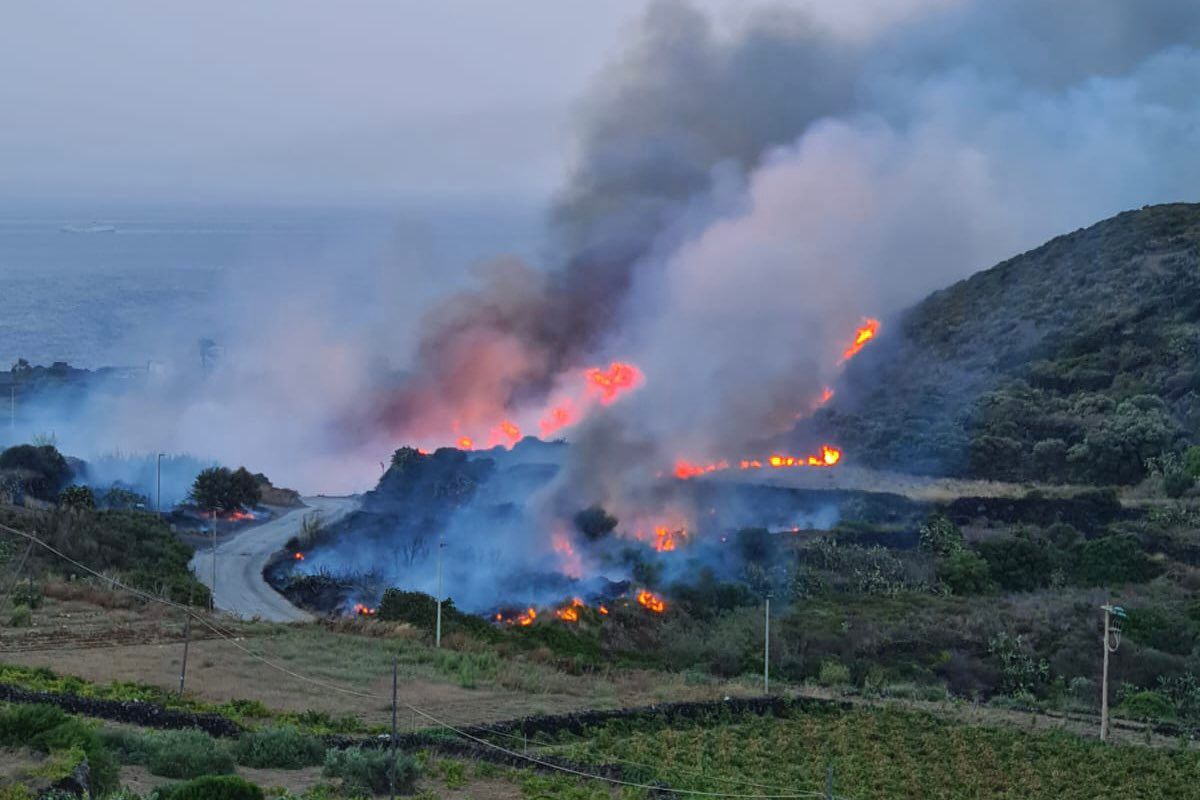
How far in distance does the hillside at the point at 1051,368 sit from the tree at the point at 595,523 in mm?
22586

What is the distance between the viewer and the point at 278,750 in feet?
76.1

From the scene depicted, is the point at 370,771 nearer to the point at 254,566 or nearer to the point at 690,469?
the point at 254,566

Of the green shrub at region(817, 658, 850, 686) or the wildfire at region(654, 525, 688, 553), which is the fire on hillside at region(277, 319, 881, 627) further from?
the green shrub at region(817, 658, 850, 686)

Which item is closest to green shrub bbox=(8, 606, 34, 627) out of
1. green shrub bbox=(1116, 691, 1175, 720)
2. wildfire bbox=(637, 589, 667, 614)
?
wildfire bbox=(637, 589, 667, 614)

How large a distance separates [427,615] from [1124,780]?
19.4 meters

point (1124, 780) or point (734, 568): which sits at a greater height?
point (734, 568)

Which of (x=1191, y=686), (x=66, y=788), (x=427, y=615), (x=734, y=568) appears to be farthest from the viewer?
(x=734, y=568)

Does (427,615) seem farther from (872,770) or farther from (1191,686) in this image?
(1191,686)

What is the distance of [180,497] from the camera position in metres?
63.2

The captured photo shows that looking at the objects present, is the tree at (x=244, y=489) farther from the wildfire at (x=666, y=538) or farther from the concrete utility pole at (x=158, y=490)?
the wildfire at (x=666, y=538)

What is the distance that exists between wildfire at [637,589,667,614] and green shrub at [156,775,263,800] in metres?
26.4

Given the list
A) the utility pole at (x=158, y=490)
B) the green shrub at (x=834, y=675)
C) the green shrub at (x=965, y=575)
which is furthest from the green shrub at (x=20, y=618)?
the green shrub at (x=965, y=575)

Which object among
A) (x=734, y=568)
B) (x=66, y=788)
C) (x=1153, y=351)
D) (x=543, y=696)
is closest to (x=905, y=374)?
(x=1153, y=351)

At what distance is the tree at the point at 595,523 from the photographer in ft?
160
